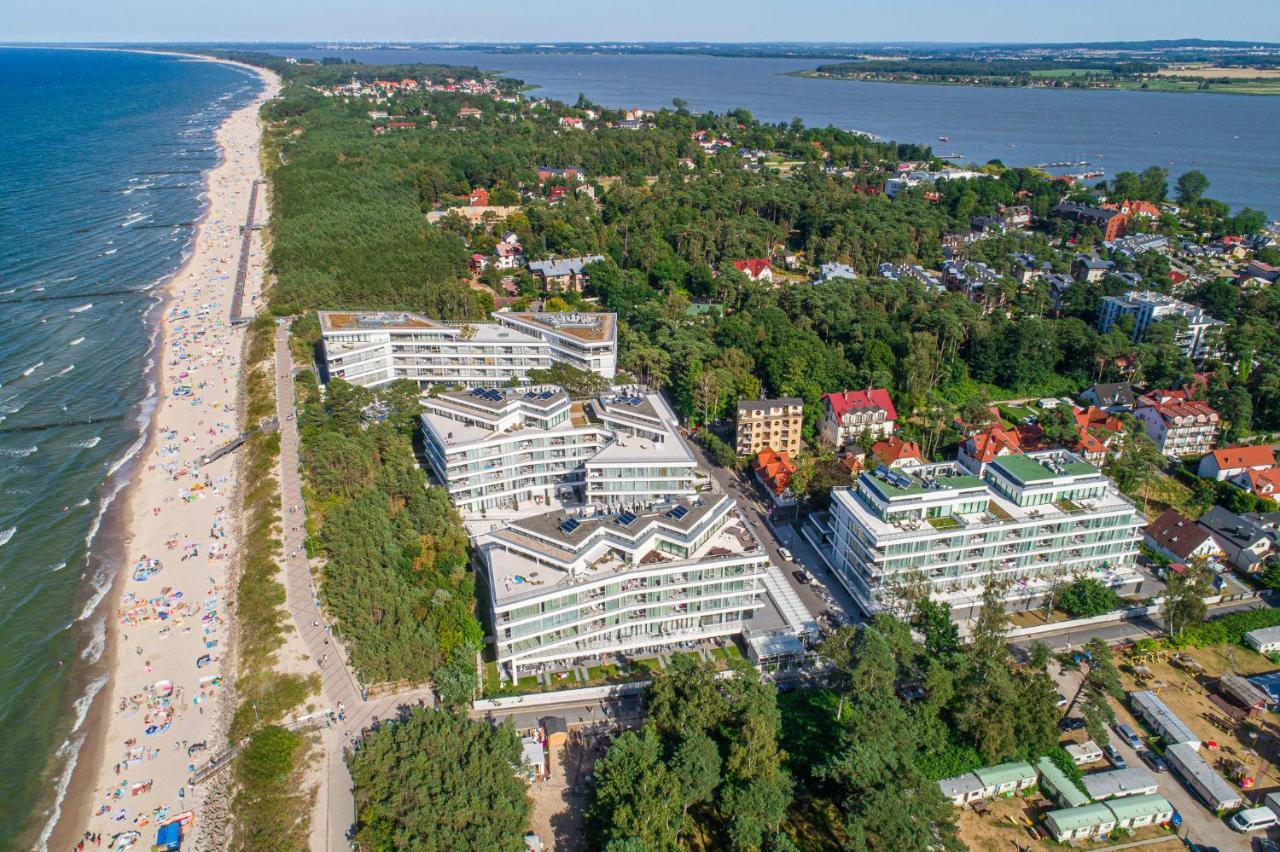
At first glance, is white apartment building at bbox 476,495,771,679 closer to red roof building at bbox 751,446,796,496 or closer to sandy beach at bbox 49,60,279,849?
red roof building at bbox 751,446,796,496

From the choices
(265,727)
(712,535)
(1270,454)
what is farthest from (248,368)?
(1270,454)

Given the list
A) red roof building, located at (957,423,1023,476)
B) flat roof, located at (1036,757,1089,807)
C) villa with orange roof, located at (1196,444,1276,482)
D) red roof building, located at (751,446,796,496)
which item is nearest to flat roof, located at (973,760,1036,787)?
flat roof, located at (1036,757,1089,807)

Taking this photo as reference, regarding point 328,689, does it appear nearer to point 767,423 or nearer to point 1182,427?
point 767,423

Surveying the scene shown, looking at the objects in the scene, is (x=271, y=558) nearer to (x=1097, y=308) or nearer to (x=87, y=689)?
(x=87, y=689)

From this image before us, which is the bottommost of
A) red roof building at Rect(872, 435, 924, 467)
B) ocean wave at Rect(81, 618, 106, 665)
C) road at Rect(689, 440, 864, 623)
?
ocean wave at Rect(81, 618, 106, 665)

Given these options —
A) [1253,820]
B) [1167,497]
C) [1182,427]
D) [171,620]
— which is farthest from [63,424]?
[1182,427]
